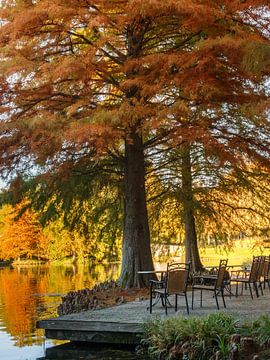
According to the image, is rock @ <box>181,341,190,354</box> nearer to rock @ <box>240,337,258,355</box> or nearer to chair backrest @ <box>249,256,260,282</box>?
rock @ <box>240,337,258,355</box>

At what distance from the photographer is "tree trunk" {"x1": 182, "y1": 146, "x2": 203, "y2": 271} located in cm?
1930

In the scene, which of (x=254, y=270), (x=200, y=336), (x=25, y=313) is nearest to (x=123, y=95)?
(x=254, y=270)

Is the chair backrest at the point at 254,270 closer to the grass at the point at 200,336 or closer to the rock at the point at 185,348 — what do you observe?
the grass at the point at 200,336

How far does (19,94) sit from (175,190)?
753 centimetres

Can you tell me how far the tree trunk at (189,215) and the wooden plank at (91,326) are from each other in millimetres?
9622

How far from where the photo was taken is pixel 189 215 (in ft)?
66.4

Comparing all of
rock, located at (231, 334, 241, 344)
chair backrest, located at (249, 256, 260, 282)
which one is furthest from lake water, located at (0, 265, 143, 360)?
chair backrest, located at (249, 256, 260, 282)

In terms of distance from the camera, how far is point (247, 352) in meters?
7.27

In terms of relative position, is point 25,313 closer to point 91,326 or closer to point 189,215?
point 189,215

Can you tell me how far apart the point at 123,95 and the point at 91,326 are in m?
7.27

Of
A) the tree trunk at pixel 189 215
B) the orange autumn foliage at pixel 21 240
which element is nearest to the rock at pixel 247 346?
the tree trunk at pixel 189 215

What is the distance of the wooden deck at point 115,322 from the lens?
915cm

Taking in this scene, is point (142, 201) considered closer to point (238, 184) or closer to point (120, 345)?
point (238, 184)

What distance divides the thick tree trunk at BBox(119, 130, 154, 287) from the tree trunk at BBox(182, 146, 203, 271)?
3.25 metres
